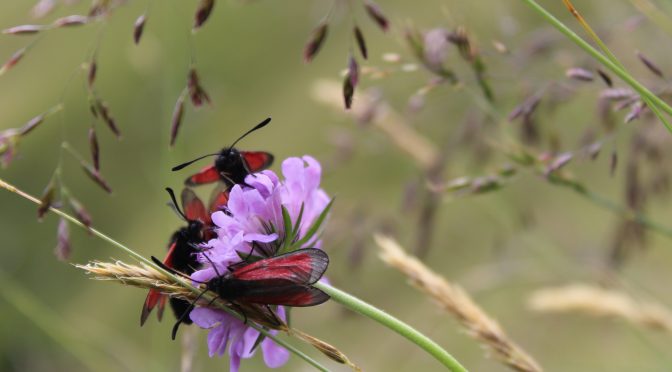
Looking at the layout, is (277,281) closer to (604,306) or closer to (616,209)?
(616,209)

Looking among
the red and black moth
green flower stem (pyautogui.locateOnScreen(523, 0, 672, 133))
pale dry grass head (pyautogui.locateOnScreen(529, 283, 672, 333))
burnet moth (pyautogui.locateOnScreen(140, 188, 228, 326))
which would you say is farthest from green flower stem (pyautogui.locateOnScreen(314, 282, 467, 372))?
pale dry grass head (pyautogui.locateOnScreen(529, 283, 672, 333))

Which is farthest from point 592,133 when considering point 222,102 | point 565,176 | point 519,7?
point 222,102

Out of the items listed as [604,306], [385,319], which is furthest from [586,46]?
[604,306]

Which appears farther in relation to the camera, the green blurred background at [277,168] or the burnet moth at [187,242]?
the green blurred background at [277,168]

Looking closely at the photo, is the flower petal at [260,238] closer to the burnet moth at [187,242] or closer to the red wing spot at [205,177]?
the burnet moth at [187,242]

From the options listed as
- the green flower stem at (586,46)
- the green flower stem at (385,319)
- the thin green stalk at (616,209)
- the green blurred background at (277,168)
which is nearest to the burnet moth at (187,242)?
the green flower stem at (385,319)

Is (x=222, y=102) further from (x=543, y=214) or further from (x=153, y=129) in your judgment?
(x=543, y=214)
